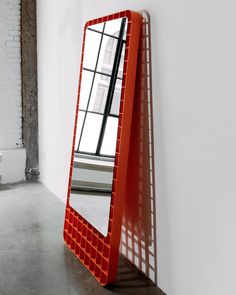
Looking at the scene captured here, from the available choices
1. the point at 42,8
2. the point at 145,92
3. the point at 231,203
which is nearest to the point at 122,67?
the point at 145,92

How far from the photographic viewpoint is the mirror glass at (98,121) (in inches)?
97.7

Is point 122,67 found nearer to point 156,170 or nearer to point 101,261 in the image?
point 156,170

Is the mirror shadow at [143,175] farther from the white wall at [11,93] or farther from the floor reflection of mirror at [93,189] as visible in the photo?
the white wall at [11,93]

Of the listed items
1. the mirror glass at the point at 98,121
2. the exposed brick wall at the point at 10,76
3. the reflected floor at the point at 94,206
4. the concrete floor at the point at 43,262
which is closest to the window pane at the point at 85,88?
the mirror glass at the point at 98,121

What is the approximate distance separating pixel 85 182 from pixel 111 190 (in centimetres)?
43

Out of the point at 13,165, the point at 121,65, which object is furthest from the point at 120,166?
the point at 13,165

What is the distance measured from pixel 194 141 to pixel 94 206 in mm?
1000

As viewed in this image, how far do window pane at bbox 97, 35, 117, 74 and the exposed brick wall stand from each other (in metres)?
2.41

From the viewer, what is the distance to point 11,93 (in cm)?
485

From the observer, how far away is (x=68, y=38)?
3.69m

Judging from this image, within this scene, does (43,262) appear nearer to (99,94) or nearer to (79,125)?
(79,125)

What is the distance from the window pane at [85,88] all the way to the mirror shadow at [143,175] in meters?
0.55

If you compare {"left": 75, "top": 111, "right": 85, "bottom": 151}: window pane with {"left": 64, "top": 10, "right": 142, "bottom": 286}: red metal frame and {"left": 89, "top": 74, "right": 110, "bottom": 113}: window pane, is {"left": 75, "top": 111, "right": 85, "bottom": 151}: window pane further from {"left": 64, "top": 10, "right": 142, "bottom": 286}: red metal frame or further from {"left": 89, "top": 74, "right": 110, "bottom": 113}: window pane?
{"left": 64, "top": 10, "right": 142, "bottom": 286}: red metal frame

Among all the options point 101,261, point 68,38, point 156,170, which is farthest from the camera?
point 68,38
